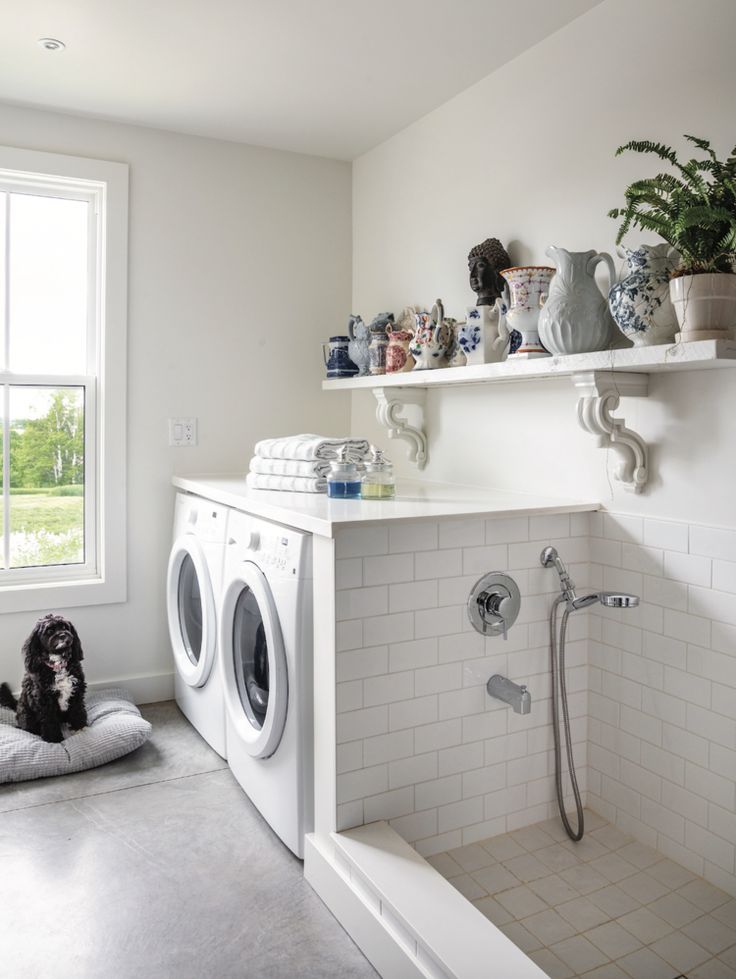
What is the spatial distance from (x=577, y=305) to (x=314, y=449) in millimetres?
902

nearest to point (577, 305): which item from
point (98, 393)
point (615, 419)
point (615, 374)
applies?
point (615, 374)

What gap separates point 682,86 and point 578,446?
3.07 feet

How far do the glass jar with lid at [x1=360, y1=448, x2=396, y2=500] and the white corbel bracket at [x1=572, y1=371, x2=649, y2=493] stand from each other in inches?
23.5

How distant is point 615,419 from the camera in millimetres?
2014

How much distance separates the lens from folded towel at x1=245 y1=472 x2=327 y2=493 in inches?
95.3

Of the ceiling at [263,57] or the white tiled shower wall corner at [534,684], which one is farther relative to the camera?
the ceiling at [263,57]

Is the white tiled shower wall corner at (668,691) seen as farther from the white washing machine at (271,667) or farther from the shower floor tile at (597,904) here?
the white washing machine at (271,667)

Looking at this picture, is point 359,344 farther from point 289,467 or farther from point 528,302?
point 528,302

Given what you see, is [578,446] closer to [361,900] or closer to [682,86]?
[682,86]

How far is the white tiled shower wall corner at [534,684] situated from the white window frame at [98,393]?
1575mm

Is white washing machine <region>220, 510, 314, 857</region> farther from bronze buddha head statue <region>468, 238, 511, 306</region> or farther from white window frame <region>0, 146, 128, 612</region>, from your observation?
bronze buddha head statue <region>468, 238, 511, 306</region>

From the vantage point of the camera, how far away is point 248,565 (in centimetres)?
221

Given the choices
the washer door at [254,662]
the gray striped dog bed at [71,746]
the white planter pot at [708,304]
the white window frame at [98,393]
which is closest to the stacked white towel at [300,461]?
the washer door at [254,662]

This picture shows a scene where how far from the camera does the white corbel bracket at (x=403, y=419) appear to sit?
2922 millimetres
